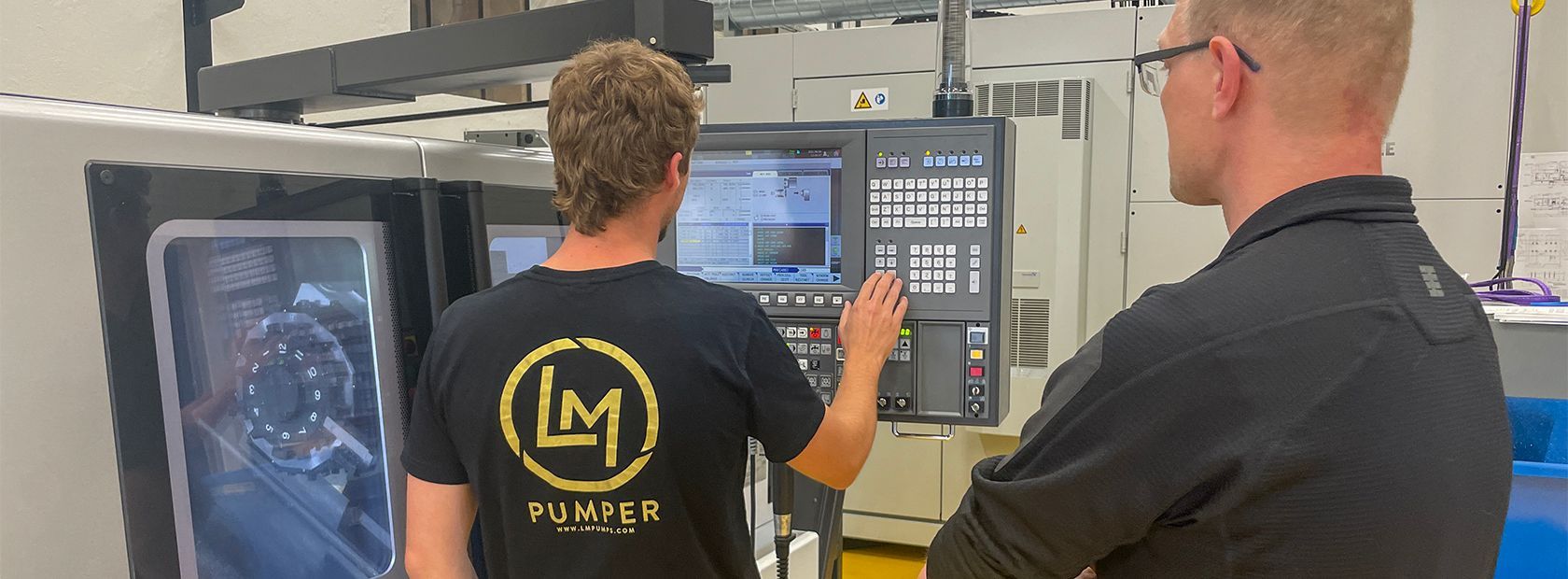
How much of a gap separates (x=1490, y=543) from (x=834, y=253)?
908mm

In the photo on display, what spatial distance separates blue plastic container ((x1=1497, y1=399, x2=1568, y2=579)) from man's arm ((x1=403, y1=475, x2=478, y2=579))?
1734 millimetres

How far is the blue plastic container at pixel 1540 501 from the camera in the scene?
174 centimetres

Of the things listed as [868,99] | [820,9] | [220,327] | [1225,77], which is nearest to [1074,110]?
[868,99]

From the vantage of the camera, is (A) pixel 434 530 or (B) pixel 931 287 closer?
(A) pixel 434 530

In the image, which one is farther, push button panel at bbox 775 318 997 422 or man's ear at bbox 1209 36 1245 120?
push button panel at bbox 775 318 997 422

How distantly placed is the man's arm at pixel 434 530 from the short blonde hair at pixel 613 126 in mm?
348

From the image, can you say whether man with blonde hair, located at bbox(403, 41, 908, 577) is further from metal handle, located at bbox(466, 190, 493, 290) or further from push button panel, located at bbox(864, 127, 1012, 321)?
push button panel, located at bbox(864, 127, 1012, 321)

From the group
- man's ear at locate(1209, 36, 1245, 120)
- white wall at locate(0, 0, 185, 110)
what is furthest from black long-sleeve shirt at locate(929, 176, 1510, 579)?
white wall at locate(0, 0, 185, 110)

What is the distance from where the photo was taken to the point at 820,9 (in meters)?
3.55

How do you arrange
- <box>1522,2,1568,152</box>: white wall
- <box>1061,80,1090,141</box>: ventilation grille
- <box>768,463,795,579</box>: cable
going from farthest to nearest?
<box>1061,80,1090,141</box>: ventilation grille → <box>1522,2,1568,152</box>: white wall → <box>768,463,795,579</box>: cable

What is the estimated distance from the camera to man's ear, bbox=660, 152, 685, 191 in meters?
1.16

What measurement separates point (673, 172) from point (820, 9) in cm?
255

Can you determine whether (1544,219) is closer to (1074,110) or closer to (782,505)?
(1074,110)

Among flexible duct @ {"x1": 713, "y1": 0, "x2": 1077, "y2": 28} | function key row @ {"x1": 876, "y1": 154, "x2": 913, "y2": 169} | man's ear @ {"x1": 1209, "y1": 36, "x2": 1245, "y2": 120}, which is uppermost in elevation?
flexible duct @ {"x1": 713, "y1": 0, "x2": 1077, "y2": 28}
